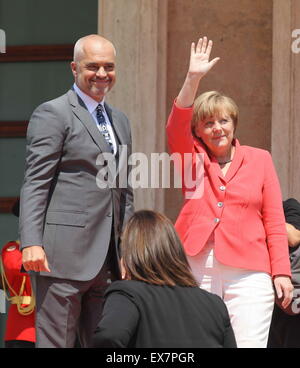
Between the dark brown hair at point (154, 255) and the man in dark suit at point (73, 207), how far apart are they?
0.94 metres

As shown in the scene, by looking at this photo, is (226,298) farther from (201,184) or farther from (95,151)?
(95,151)

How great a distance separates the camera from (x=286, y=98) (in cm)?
738

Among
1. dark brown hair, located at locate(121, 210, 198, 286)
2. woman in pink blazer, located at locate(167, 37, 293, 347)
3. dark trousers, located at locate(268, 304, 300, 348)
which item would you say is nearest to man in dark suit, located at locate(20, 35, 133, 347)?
woman in pink blazer, located at locate(167, 37, 293, 347)

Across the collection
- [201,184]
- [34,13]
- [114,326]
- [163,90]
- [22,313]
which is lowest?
[22,313]

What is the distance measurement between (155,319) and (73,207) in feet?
4.26

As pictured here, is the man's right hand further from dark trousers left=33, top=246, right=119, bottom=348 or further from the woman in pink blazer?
the woman in pink blazer

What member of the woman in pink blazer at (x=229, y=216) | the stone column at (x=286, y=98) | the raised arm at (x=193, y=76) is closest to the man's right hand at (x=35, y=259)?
the woman in pink blazer at (x=229, y=216)

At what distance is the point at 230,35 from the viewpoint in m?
7.70

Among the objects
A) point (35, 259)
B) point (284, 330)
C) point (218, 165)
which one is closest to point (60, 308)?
point (35, 259)

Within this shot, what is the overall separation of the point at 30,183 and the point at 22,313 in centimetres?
168

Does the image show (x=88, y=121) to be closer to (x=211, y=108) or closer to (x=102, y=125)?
(x=102, y=125)

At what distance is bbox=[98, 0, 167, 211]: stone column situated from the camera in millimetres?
Result: 7527

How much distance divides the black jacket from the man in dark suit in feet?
3.35
